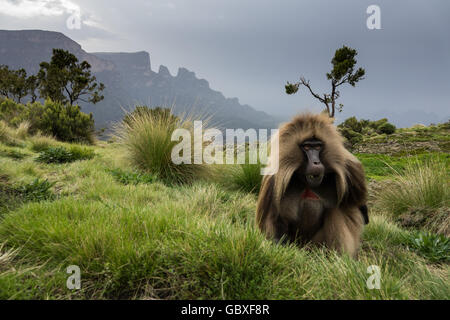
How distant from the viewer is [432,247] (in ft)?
10.3

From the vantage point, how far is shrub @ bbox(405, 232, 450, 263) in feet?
9.88

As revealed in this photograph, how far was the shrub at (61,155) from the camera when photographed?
6.50 metres

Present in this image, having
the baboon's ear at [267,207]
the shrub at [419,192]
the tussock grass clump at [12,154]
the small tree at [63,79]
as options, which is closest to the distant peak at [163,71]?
the small tree at [63,79]

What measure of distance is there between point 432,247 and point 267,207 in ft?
7.06

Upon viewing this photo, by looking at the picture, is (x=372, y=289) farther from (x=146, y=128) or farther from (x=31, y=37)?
(x=31, y=37)

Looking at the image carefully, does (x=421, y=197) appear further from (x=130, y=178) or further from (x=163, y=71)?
(x=163, y=71)

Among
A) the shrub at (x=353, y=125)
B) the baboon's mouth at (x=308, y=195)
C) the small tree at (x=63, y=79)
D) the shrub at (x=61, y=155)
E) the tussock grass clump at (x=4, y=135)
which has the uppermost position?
the small tree at (x=63, y=79)

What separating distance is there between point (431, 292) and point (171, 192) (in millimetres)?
3543

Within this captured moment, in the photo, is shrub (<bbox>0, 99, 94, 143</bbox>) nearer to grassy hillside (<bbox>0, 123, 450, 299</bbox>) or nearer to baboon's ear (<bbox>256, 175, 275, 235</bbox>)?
grassy hillside (<bbox>0, 123, 450, 299</bbox>)

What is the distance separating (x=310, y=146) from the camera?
2.18 m

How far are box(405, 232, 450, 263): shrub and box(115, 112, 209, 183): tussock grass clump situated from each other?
378 centimetres

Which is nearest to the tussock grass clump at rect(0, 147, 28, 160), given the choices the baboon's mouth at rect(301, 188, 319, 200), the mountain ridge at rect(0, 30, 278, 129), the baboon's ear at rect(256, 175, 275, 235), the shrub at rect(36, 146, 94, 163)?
the shrub at rect(36, 146, 94, 163)

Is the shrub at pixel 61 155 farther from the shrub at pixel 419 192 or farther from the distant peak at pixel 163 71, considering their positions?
the distant peak at pixel 163 71
